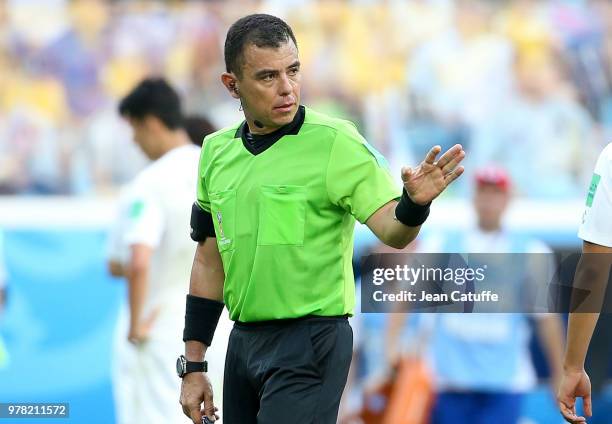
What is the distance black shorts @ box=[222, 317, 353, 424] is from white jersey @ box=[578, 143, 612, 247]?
3.08 ft

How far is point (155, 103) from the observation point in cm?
684

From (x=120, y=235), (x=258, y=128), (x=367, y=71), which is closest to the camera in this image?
(x=258, y=128)

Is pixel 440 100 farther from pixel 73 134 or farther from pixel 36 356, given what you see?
pixel 36 356

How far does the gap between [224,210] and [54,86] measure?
6.26m

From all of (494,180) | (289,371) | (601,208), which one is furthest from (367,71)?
(289,371)

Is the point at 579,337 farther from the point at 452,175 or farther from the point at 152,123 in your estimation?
the point at 152,123

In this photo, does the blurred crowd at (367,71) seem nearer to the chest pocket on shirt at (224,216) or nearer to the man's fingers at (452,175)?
the chest pocket on shirt at (224,216)

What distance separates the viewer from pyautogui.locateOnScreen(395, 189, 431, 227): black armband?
366cm

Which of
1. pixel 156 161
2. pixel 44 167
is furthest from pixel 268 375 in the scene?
pixel 44 167

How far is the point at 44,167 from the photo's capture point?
979 cm

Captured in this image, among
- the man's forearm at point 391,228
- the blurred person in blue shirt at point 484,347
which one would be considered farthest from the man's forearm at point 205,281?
the blurred person in blue shirt at point 484,347

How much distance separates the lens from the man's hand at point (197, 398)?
14.2ft

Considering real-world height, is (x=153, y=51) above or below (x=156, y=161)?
above

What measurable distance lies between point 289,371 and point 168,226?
2.49 meters
